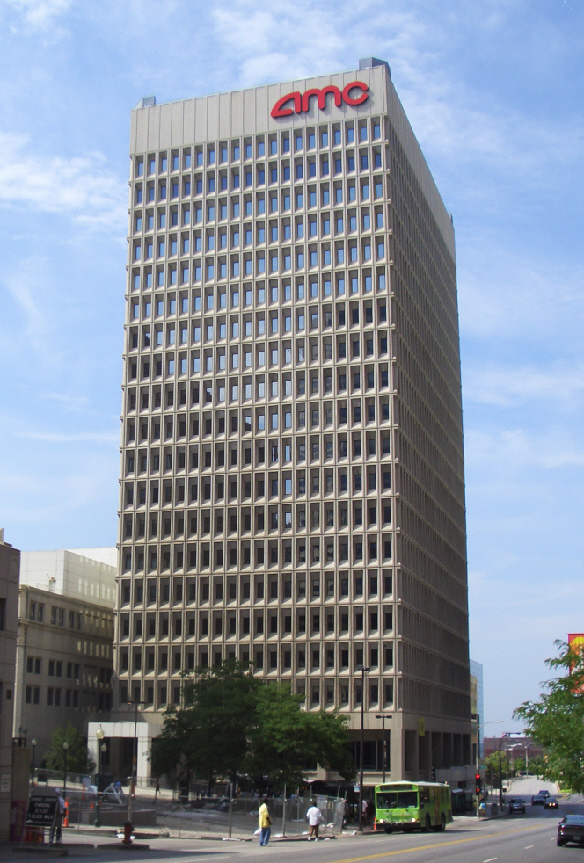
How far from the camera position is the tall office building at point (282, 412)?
318ft

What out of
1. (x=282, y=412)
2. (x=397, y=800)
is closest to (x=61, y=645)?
(x=282, y=412)

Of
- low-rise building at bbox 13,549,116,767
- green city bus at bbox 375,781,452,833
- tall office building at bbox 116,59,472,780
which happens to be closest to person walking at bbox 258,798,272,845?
green city bus at bbox 375,781,452,833

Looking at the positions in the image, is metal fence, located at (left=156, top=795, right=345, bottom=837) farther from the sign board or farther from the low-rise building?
the low-rise building

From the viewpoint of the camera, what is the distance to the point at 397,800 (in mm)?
59312

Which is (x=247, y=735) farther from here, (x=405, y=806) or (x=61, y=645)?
(x=61, y=645)

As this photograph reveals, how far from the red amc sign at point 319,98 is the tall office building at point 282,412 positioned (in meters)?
0.23

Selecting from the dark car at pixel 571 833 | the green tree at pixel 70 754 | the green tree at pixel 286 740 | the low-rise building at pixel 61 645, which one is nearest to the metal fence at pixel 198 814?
the green tree at pixel 286 740

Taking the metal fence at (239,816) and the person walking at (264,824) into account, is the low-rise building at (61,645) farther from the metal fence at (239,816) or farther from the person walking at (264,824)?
the person walking at (264,824)

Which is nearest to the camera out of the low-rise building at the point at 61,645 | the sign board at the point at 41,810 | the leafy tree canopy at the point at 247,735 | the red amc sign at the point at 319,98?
the sign board at the point at 41,810

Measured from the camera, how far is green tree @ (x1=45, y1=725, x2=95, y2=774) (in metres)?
81.9

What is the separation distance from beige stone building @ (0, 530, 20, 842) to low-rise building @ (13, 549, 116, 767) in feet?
137

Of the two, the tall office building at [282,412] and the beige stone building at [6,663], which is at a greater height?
the tall office building at [282,412]

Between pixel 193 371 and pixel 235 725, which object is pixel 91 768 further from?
pixel 193 371

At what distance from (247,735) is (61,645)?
3266 cm
